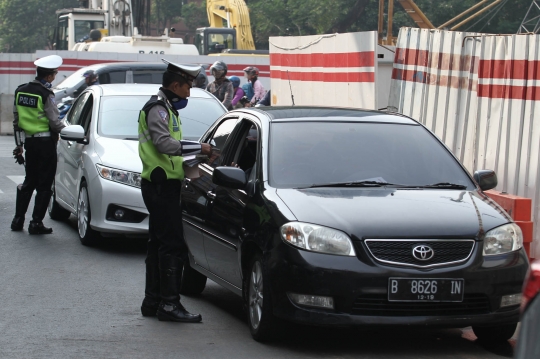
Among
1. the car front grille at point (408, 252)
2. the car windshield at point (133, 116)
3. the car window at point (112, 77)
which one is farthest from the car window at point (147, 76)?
the car front grille at point (408, 252)

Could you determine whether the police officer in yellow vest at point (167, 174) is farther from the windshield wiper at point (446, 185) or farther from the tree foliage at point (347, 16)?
the tree foliage at point (347, 16)

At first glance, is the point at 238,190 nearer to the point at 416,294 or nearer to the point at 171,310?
the point at 171,310

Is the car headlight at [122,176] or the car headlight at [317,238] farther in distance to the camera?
the car headlight at [122,176]

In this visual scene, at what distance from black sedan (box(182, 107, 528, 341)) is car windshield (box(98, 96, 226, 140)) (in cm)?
376

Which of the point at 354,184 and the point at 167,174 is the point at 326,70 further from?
the point at 354,184

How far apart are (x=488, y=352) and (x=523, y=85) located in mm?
4329

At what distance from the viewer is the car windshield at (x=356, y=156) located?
6863 millimetres

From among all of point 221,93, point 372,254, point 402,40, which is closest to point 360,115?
point 372,254

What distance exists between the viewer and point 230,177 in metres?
6.78

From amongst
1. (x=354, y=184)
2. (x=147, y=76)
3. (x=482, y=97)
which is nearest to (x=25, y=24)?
(x=147, y=76)

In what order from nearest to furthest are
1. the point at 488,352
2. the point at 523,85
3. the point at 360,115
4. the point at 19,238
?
the point at 488,352, the point at 360,115, the point at 523,85, the point at 19,238

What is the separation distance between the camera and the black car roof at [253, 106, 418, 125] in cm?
736

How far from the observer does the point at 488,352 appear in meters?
6.43

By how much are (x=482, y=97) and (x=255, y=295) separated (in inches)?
202
